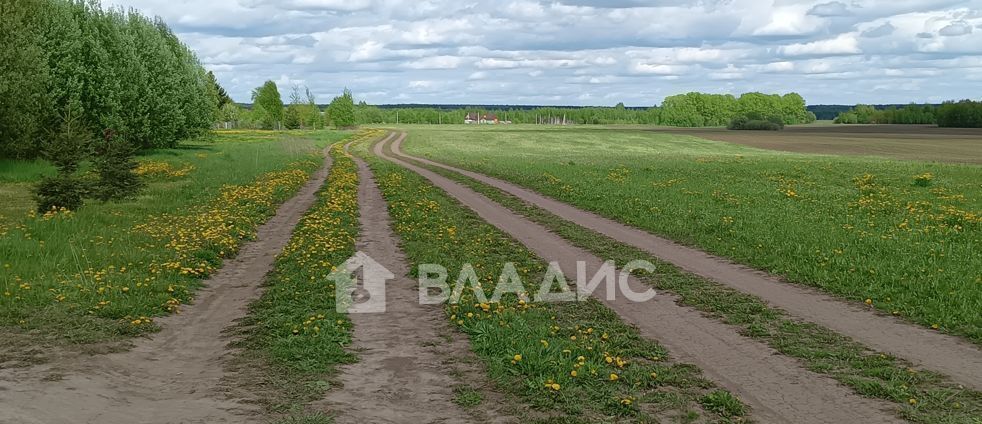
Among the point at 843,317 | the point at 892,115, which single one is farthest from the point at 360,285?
the point at 892,115

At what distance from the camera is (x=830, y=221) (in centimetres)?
1836

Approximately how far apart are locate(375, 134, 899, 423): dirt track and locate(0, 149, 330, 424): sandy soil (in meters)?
4.58

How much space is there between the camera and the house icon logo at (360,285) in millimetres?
10227

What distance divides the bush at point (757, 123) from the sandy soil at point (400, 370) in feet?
444

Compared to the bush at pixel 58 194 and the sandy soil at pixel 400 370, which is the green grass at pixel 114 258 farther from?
the sandy soil at pixel 400 370

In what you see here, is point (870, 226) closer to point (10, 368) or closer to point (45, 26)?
point (10, 368)

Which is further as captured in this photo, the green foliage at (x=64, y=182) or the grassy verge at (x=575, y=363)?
the green foliage at (x=64, y=182)

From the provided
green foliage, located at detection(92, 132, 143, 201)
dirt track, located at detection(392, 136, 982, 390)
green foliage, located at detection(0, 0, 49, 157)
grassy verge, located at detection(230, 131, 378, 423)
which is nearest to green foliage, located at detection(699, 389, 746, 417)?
dirt track, located at detection(392, 136, 982, 390)

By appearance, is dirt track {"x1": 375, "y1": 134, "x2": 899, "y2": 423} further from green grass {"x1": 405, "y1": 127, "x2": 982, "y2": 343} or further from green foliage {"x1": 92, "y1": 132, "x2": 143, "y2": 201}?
green foliage {"x1": 92, "y1": 132, "x2": 143, "y2": 201}

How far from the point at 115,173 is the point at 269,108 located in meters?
128

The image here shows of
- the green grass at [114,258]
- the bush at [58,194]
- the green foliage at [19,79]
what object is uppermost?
the green foliage at [19,79]
